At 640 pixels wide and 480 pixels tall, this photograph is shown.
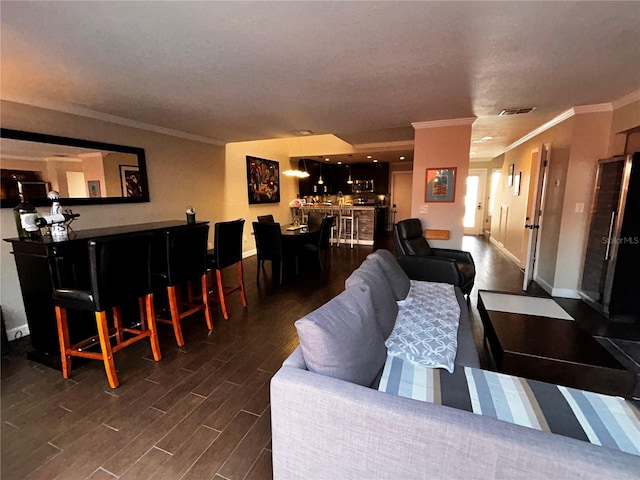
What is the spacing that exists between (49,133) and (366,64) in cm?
332

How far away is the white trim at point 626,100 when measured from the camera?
2.90 metres

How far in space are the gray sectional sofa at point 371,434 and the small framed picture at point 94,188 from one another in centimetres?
351

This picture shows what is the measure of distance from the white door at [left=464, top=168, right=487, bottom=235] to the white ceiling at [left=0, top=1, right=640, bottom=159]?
229 inches

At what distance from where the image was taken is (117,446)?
1582mm

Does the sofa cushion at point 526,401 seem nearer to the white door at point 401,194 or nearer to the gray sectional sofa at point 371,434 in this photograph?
the gray sectional sofa at point 371,434

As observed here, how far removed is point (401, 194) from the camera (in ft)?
31.9

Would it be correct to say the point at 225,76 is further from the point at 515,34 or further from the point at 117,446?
the point at 117,446

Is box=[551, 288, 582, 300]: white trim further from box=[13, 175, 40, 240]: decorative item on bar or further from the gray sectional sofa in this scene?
box=[13, 175, 40, 240]: decorative item on bar

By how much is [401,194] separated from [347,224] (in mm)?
3200

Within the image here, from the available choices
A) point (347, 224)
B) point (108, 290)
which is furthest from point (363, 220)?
point (108, 290)

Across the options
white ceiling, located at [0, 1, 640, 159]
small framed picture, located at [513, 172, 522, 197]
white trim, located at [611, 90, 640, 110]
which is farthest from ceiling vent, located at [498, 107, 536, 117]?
small framed picture, located at [513, 172, 522, 197]

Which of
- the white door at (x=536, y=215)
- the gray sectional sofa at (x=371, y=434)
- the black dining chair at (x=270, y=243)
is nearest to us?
the gray sectional sofa at (x=371, y=434)

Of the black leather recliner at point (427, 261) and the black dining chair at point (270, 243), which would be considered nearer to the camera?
the black leather recliner at point (427, 261)

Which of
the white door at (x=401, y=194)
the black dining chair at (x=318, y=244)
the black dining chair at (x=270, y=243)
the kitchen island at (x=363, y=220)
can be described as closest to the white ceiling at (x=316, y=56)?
the black dining chair at (x=270, y=243)
